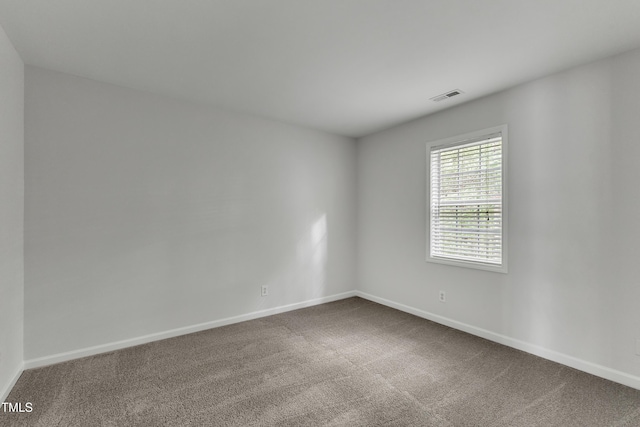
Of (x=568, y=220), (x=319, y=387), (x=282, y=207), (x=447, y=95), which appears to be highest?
(x=447, y=95)

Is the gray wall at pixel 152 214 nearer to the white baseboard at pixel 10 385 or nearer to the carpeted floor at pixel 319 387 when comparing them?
the white baseboard at pixel 10 385

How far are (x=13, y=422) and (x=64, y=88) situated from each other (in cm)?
257

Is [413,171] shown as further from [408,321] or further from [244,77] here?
[244,77]

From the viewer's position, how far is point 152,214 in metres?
3.04

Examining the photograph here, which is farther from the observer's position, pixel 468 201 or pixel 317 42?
pixel 468 201

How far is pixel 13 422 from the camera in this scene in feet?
6.05

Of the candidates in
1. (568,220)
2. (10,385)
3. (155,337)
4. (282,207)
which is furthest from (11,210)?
(568,220)

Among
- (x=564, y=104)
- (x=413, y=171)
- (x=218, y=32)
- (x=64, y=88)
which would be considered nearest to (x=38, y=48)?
(x=64, y=88)

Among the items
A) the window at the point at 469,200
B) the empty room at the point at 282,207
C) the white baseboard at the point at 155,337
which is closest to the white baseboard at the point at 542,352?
the empty room at the point at 282,207

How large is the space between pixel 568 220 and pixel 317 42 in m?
2.55

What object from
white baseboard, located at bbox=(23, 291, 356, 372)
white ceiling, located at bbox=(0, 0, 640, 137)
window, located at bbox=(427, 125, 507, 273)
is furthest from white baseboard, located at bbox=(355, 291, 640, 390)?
white ceiling, located at bbox=(0, 0, 640, 137)

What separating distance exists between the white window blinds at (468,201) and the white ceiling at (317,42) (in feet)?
2.11

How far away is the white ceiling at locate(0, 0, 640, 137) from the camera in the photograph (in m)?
1.82

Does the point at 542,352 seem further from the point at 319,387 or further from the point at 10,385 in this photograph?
the point at 10,385
